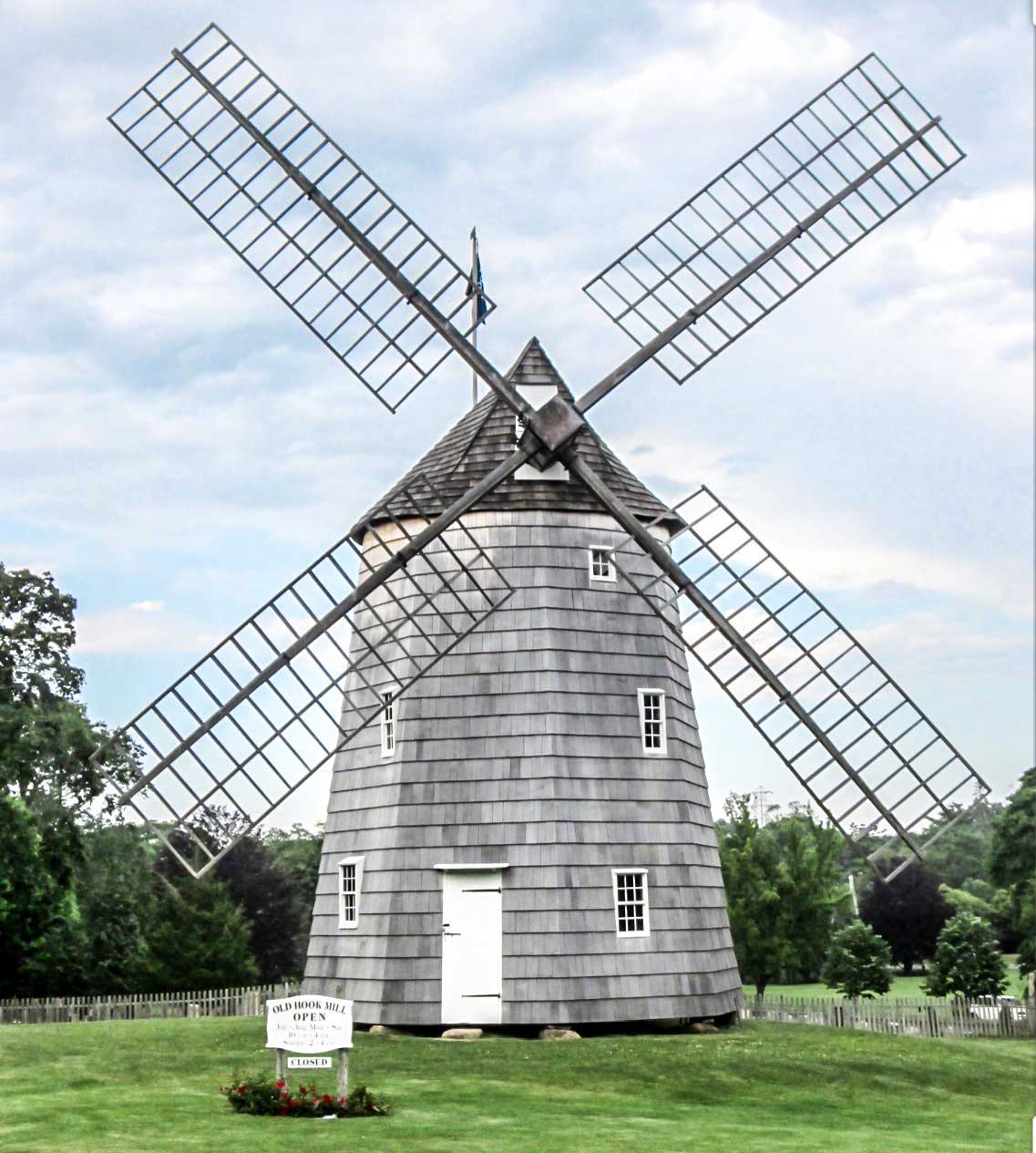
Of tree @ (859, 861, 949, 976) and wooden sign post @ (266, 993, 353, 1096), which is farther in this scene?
tree @ (859, 861, 949, 976)

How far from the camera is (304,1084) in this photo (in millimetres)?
14406

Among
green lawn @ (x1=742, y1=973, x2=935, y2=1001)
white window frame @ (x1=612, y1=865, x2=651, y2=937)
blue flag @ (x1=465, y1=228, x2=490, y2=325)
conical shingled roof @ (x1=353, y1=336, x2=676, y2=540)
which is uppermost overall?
blue flag @ (x1=465, y1=228, x2=490, y2=325)

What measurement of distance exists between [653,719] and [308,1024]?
743cm

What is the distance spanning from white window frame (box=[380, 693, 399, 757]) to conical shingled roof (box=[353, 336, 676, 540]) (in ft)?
8.09

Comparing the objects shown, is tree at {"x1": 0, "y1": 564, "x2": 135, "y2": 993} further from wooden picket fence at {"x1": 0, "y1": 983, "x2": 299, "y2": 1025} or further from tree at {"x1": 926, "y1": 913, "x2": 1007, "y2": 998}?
tree at {"x1": 926, "y1": 913, "x2": 1007, "y2": 998}

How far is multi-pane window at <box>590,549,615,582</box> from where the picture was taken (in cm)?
2017

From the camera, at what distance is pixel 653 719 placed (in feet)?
65.9

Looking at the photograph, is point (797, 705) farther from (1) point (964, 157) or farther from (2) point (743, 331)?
(1) point (964, 157)

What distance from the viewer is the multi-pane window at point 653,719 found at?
19922mm

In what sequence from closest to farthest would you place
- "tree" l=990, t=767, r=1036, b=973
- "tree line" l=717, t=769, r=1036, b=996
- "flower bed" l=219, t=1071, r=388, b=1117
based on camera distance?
1. "flower bed" l=219, t=1071, r=388, b=1117
2. "tree" l=990, t=767, r=1036, b=973
3. "tree line" l=717, t=769, r=1036, b=996

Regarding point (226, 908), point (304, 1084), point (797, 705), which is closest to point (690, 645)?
point (797, 705)

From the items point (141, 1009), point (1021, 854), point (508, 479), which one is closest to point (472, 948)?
point (508, 479)

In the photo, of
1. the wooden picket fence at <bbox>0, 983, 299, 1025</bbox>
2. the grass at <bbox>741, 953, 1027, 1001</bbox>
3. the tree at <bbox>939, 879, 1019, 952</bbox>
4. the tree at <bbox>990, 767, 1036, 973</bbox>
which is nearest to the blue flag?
the wooden picket fence at <bbox>0, 983, 299, 1025</bbox>

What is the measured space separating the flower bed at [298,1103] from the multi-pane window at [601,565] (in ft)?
27.0
